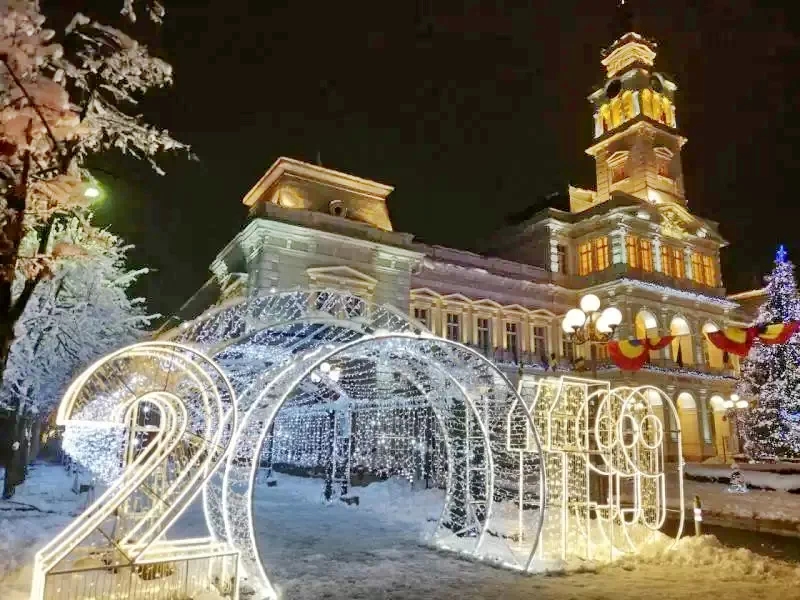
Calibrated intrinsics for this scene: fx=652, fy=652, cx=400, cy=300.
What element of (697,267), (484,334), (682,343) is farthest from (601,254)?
(484,334)

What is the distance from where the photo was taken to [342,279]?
92.0 feet

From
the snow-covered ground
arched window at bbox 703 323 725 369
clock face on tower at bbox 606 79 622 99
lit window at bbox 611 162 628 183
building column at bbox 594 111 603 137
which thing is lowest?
the snow-covered ground

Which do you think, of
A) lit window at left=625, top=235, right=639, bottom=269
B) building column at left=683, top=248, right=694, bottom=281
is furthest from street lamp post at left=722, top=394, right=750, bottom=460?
lit window at left=625, top=235, right=639, bottom=269

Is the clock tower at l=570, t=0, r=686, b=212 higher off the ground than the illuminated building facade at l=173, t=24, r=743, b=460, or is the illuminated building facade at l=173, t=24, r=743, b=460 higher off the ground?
the clock tower at l=570, t=0, r=686, b=212

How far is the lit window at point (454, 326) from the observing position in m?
33.9

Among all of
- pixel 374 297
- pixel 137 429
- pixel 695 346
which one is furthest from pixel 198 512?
pixel 695 346

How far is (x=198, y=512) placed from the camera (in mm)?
15836

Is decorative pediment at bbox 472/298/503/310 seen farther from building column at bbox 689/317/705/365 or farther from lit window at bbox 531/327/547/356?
building column at bbox 689/317/705/365

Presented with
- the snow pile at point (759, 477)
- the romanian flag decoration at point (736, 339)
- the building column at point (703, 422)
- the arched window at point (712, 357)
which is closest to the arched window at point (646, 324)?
the building column at point (703, 422)

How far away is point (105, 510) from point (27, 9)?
→ 4.89 m

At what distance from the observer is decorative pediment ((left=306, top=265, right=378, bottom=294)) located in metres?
27.6

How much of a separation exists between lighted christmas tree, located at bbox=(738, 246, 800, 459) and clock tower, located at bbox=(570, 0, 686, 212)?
30.8ft

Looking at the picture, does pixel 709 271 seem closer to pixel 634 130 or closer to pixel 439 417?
pixel 634 130

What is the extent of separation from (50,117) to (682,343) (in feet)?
124
